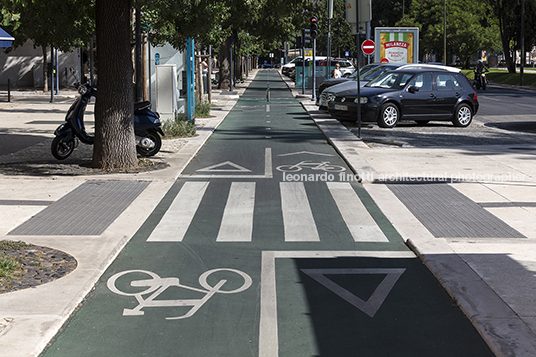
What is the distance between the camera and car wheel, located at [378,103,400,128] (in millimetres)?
19625

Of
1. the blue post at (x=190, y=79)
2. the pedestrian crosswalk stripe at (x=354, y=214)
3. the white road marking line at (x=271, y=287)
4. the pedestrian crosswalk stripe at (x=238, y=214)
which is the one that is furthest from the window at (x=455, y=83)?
the white road marking line at (x=271, y=287)

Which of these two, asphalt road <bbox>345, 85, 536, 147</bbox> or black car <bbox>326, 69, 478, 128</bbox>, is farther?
black car <bbox>326, 69, 478, 128</bbox>

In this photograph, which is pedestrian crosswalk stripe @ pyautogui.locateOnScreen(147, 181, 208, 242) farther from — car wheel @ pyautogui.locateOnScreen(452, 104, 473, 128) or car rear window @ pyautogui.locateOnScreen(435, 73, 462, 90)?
car wheel @ pyautogui.locateOnScreen(452, 104, 473, 128)

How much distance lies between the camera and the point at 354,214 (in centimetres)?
866

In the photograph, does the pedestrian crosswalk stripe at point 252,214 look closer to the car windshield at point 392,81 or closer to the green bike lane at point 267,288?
the green bike lane at point 267,288

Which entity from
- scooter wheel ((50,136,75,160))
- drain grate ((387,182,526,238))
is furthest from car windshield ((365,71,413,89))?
scooter wheel ((50,136,75,160))

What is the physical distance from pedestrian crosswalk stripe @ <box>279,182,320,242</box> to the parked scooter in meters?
3.71

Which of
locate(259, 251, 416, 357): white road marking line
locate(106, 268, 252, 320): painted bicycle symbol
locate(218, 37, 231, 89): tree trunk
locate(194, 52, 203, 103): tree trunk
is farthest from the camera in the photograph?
locate(218, 37, 231, 89): tree trunk

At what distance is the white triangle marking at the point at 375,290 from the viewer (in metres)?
5.33

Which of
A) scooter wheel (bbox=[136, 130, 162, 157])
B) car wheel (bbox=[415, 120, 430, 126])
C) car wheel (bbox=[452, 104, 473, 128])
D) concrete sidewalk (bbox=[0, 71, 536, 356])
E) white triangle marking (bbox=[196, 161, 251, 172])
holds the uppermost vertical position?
car wheel (bbox=[452, 104, 473, 128])

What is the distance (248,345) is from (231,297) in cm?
96

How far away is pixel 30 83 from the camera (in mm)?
43000

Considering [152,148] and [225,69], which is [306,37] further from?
[152,148]

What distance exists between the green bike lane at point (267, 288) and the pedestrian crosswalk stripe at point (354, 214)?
3 cm
